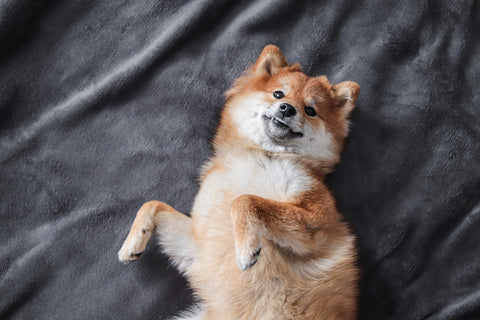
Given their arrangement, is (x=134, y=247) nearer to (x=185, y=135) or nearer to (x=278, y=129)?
(x=185, y=135)

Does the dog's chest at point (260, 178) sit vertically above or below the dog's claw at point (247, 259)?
above

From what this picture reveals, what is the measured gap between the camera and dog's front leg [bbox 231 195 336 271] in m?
1.81

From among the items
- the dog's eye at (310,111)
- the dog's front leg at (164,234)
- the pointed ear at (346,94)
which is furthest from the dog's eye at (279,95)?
the dog's front leg at (164,234)

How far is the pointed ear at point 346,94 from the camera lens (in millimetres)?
2320

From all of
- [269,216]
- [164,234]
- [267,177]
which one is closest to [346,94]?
[267,177]

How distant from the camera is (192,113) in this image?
2.56 m

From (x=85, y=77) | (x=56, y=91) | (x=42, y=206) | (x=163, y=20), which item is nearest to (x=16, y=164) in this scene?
(x=42, y=206)

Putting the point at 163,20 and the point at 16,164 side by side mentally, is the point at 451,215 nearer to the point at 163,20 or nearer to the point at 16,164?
the point at 163,20

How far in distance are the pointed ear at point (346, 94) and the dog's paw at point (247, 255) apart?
112 cm

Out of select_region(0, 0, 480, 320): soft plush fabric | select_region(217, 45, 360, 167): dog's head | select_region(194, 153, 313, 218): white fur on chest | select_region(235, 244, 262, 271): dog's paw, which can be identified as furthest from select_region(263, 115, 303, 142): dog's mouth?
select_region(235, 244, 262, 271): dog's paw

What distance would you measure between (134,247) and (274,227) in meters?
0.83

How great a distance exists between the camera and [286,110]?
6.88 feet

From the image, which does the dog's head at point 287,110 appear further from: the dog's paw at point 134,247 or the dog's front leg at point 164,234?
the dog's paw at point 134,247

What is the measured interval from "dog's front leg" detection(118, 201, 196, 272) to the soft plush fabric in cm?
18
